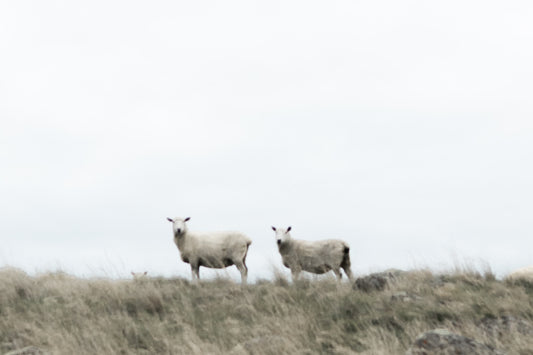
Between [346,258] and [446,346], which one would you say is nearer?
[446,346]

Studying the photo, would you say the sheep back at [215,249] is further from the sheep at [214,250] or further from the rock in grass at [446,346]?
the rock in grass at [446,346]

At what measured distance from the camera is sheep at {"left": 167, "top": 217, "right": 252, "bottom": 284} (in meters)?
16.8

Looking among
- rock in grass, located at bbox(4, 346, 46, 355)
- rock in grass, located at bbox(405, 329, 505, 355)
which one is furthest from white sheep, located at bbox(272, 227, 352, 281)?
rock in grass, located at bbox(405, 329, 505, 355)

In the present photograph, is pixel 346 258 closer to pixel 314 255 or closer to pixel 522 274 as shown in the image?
pixel 314 255

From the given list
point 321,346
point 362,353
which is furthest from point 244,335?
point 362,353

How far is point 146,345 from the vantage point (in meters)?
10.2

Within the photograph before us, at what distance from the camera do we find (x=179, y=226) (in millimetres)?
16891

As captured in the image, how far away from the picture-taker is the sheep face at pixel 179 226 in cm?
1689

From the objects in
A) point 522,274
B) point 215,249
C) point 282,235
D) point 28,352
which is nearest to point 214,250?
point 215,249

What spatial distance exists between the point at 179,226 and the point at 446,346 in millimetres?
10463

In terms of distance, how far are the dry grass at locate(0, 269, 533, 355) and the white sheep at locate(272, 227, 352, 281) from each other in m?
2.44

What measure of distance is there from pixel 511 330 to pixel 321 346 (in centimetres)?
283

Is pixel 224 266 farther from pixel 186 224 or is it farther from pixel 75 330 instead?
pixel 75 330

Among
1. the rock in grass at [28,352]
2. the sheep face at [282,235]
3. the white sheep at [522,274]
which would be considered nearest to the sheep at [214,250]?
the sheep face at [282,235]
